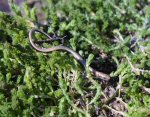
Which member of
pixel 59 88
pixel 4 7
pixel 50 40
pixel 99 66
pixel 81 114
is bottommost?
pixel 81 114

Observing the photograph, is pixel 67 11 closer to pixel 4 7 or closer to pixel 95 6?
pixel 95 6

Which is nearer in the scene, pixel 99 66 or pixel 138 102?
pixel 138 102

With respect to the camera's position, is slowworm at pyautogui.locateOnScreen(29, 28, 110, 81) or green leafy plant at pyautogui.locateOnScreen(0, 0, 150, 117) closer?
green leafy plant at pyautogui.locateOnScreen(0, 0, 150, 117)

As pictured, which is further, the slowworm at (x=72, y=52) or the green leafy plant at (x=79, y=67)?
the slowworm at (x=72, y=52)

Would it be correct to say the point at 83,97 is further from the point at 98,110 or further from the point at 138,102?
the point at 138,102

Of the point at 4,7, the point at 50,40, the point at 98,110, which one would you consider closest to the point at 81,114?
the point at 98,110

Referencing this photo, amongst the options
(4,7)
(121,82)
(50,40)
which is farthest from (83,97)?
(4,7)

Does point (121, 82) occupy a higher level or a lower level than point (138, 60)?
lower

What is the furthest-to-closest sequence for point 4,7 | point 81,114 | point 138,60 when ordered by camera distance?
point 4,7, point 138,60, point 81,114

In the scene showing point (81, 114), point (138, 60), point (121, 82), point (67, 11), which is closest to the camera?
point (81, 114)
